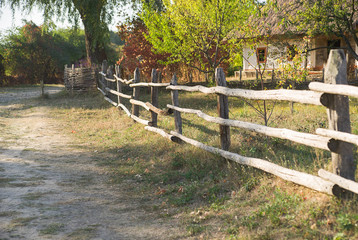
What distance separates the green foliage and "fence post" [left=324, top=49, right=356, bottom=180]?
94.4 ft

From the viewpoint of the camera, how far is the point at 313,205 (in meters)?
3.74

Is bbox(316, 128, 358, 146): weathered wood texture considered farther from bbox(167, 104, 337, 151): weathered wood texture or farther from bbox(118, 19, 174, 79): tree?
bbox(118, 19, 174, 79): tree

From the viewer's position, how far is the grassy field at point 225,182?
359 centimetres

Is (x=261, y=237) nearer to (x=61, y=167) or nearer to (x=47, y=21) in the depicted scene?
(x=61, y=167)

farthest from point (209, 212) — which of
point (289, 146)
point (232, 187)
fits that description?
point (289, 146)

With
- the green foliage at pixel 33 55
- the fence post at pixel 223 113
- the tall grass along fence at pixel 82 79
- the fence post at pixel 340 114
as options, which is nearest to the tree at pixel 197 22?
the tall grass along fence at pixel 82 79

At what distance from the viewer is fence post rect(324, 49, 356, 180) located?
145 inches

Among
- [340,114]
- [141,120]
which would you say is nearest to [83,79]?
[141,120]

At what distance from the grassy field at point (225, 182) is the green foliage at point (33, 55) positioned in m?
24.0

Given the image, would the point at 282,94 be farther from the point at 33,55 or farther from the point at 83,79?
the point at 33,55

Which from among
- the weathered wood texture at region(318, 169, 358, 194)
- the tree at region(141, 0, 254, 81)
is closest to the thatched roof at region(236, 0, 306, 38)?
the tree at region(141, 0, 254, 81)

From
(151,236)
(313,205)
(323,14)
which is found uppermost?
(323,14)

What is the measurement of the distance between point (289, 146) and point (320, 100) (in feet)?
7.83

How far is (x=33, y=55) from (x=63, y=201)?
30182mm
